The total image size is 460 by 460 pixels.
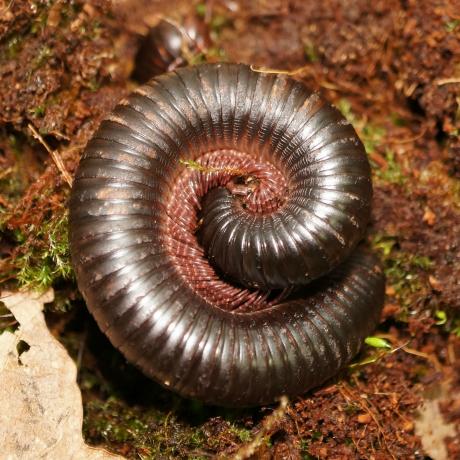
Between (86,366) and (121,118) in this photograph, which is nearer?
(121,118)

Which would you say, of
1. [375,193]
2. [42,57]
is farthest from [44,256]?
[375,193]

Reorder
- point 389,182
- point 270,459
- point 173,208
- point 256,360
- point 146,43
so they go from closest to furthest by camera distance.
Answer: point 256,360
point 270,459
point 173,208
point 389,182
point 146,43

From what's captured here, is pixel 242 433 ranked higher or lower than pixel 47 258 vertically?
lower

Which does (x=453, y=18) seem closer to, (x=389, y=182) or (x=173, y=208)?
(x=389, y=182)

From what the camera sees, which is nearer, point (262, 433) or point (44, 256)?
point (262, 433)

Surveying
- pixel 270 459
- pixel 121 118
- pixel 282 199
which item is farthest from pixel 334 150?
pixel 270 459

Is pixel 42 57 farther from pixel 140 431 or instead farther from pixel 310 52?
pixel 140 431

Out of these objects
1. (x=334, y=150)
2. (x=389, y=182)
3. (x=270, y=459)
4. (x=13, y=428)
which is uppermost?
(x=334, y=150)
